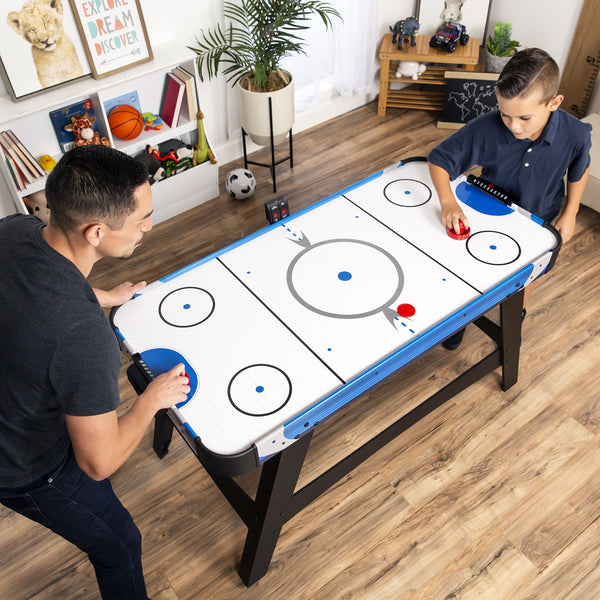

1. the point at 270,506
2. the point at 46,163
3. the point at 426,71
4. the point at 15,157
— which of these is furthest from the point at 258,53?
the point at 270,506

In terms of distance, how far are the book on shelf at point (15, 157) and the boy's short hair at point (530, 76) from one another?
2024 millimetres

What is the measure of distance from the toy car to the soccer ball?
Answer: 146 cm

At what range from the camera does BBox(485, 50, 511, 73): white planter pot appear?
3656 millimetres

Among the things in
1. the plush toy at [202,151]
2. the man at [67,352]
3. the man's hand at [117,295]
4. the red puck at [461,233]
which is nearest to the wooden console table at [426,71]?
the plush toy at [202,151]

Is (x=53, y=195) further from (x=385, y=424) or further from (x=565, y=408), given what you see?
(x=565, y=408)

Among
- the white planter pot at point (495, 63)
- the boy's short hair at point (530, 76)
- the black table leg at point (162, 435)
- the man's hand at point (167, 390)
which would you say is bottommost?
the black table leg at point (162, 435)

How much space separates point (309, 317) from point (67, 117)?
1821mm

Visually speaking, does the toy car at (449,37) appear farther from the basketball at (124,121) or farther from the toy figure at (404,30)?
the basketball at (124,121)

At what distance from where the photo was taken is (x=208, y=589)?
6.43 feet

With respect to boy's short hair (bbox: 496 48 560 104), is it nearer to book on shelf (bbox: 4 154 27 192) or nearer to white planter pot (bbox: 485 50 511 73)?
white planter pot (bbox: 485 50 511 73)

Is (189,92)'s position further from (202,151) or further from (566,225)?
(566,225)

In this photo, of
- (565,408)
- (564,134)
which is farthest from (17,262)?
(565,408)

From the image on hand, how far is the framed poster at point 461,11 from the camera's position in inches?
148

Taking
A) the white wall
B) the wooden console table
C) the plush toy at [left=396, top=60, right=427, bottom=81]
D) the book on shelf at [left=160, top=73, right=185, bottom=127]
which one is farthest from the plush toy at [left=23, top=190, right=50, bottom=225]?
the plush toy at [left=396, top=60, right=427, bottom=81]
